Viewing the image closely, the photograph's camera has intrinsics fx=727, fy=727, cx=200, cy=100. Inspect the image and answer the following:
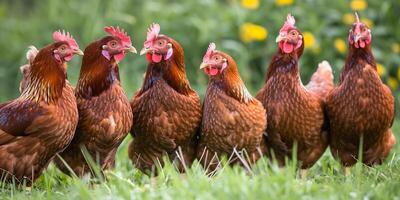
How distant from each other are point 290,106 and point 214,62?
0.74 m

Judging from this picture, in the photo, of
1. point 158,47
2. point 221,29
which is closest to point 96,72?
point 158,47

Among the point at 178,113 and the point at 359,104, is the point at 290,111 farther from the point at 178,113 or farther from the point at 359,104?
the point at 178,113

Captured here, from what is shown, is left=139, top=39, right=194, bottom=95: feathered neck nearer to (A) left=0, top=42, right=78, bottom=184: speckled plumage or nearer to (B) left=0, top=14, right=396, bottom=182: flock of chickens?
(B) left=0, top=14, right=396, bottom=182: flock of chickens

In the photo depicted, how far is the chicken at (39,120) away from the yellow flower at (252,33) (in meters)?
4.20

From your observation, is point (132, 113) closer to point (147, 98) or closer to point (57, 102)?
point (147, 98)

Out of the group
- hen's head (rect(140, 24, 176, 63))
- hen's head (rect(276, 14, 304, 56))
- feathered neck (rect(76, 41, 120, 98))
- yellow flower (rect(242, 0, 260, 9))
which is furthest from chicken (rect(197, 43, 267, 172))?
yellow flower (rect(242, 0, 260, 9))

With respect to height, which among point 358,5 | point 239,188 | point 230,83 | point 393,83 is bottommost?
point 239,188

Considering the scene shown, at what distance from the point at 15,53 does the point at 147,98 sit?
4.79 metres

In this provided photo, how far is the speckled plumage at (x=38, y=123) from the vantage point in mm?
5312

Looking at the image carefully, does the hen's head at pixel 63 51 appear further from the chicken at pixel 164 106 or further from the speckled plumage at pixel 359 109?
the speckled plumage at pixel 359 109

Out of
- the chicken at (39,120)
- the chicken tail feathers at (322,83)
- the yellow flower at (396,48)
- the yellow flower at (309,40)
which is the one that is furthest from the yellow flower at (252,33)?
the chicken at (39,120)

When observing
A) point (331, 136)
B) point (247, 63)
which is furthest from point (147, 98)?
point (247, 63)

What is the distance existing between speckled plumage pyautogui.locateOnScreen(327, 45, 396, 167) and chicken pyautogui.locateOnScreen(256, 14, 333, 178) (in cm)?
16

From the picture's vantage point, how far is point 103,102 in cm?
555
